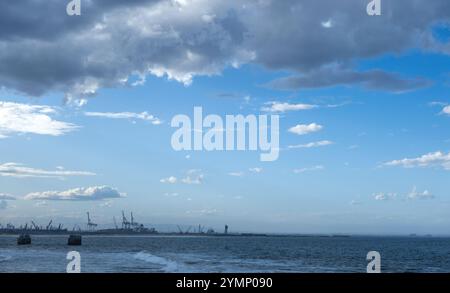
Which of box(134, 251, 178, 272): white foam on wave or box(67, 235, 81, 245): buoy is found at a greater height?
box(134, 251, 178, 272): white foam on wave

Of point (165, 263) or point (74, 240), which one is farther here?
point (74, 240)

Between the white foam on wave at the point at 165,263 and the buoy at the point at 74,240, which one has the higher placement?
the white foam on wave at the point at 165,263

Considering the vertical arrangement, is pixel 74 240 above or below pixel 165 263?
below

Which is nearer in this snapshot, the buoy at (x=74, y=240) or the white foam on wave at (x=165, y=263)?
the white foam on wave at (x=165, y=263)

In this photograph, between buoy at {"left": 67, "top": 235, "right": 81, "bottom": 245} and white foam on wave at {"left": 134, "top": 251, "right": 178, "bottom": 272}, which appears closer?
white foam on wave at {"left": 134, "top": 251, "right": 178, "bottom": 272}
